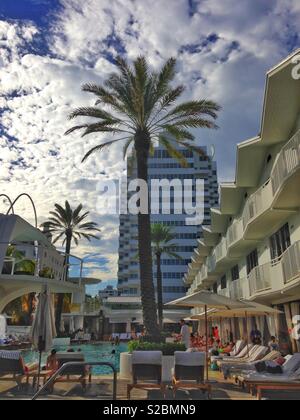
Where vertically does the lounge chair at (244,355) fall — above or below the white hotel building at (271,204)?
below

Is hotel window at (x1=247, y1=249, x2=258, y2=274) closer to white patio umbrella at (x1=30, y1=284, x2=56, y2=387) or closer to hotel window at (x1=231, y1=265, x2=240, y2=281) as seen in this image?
hotel window at (x1=231, y1=265, x2=240, y2=281)

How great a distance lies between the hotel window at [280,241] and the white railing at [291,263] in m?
2.49

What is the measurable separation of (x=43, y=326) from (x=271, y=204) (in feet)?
37.4

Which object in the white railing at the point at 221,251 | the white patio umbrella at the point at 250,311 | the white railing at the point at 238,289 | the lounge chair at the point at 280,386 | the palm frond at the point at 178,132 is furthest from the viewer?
the white railing at the point at 221,251

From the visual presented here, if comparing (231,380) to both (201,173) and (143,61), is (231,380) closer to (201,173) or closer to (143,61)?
(143,61)

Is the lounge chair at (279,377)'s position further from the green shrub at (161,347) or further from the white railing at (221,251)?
the white railing at (221,251)

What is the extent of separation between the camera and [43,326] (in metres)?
12.7

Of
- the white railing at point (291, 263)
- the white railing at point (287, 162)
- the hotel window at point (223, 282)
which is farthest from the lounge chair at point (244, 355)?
the hotel window at point (223, 282)

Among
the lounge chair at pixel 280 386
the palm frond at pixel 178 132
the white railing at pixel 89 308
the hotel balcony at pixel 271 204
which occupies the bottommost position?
the lounge chair at pixel 280 386

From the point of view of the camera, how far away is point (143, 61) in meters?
18.3

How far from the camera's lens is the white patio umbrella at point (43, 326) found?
12398mm

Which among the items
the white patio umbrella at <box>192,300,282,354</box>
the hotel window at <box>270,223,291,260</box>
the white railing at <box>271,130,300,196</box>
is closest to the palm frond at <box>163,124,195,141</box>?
the white railing at <box>271,130,300,196</box>

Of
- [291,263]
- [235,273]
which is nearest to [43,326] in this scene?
[291,263]
